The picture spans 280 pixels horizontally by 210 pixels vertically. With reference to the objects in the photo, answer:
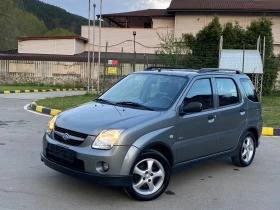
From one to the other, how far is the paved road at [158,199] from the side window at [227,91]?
1.20 meters

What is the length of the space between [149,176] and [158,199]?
0.33 m

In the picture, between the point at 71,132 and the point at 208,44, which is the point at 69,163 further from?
the point at 208,44

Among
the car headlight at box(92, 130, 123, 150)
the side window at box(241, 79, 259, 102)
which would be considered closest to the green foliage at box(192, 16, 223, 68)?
the side window at box(241, 79, 259, 102)

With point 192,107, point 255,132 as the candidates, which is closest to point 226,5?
point 255,132

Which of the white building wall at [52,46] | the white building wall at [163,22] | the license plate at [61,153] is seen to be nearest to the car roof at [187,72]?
the license plate at [61,153]

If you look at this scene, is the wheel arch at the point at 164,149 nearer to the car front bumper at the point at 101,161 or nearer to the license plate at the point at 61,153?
the car front bumper at the point at 101,161

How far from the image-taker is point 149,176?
4559 millimetres

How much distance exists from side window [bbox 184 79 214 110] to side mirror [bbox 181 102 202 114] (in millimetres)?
179

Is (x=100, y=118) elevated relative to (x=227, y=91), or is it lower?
lower

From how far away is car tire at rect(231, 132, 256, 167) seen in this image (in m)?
6.21

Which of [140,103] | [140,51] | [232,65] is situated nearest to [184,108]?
[140,103]

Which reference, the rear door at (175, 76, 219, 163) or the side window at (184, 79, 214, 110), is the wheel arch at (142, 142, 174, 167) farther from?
the side window at (184, 79, 214, 110)

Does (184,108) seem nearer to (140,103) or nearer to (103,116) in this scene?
(140,103)

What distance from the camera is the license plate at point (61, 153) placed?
14.1 ft
